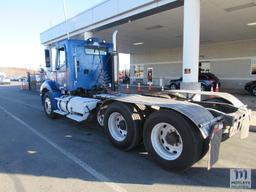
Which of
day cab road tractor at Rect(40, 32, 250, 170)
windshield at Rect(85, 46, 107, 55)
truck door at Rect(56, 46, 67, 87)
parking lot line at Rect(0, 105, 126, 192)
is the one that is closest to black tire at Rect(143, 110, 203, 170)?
day cab road tractor at Rect(40, 32, 250, 170)

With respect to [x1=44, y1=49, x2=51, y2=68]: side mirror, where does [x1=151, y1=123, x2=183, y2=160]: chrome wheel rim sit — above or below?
below

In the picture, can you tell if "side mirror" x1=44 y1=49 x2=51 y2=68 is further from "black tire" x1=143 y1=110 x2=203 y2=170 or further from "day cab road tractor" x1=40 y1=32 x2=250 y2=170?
"black tire" x1=143 y1=110 x2=203 y2=170

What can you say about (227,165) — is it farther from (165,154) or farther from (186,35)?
(186,35)

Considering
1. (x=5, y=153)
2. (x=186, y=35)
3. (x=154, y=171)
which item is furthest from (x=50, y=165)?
(x=186, y=35)

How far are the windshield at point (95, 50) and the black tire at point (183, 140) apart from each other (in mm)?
4478

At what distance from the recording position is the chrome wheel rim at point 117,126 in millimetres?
5541

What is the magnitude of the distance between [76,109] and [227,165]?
4479mm

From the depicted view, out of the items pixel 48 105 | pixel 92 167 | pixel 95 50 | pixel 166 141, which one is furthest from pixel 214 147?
pixel 48 105

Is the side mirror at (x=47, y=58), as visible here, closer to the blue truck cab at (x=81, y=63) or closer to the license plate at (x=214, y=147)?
the blue truck cab at (x=81, y=63)

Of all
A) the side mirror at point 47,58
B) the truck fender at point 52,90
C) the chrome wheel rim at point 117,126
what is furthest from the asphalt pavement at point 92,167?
the side mirror at point 47,58

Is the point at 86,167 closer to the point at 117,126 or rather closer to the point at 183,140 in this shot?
the point at 117,126

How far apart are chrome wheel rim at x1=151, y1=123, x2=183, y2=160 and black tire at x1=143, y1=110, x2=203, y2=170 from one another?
97 mm

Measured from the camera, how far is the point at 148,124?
15.4 feet

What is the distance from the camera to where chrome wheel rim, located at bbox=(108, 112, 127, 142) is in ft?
18.2
